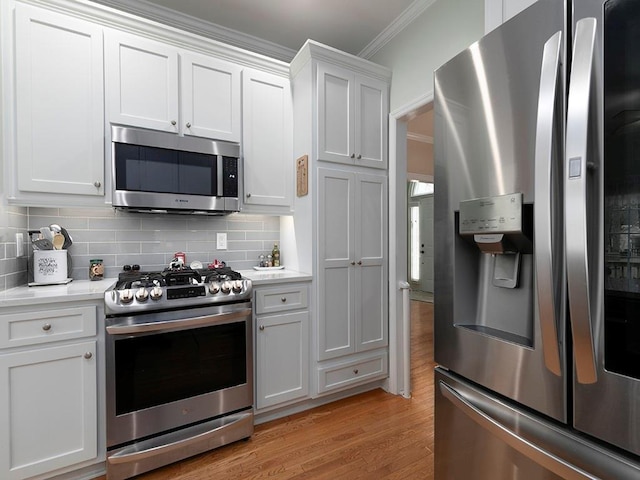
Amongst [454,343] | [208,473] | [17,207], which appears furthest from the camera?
[17,207]

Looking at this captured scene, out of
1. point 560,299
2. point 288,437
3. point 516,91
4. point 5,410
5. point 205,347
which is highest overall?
point 516,91

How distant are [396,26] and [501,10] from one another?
1.59m

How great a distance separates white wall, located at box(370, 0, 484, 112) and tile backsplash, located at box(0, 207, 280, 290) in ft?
5.14

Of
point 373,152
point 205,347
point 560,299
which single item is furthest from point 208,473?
point 373,152

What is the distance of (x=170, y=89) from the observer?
6.70ft

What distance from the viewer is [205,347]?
1835mm

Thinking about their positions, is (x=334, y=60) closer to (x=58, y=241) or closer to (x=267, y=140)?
(x=267, y=140)

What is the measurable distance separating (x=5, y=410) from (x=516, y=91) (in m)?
2.41

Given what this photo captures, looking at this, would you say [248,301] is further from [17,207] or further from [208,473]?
[17,207]

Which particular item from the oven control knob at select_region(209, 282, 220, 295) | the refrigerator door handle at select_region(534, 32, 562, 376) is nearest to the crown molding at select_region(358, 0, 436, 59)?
the refrigerator door handle at select_region(534, 32, 562, 376)

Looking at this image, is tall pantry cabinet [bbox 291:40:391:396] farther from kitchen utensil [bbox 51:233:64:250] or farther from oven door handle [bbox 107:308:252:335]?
kitchen utensil [bbox 51:233:64:250]

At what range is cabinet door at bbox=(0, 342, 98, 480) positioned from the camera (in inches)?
56.5

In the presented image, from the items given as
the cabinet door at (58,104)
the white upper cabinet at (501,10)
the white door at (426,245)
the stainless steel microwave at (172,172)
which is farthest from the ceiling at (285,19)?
the white door at (426,245)

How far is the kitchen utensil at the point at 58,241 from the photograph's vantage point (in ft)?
6.14
